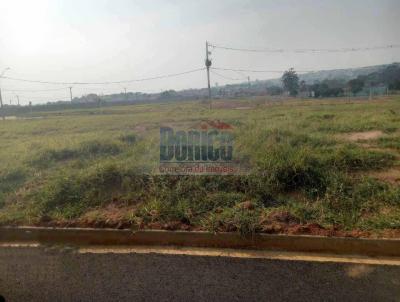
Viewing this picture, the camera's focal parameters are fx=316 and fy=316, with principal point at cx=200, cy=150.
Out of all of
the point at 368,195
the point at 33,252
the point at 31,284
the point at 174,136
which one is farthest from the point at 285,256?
the point at 174,136

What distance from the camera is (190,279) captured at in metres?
2.71

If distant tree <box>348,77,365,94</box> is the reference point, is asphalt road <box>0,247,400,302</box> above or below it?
below

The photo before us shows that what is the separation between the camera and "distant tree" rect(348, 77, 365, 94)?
124 ft

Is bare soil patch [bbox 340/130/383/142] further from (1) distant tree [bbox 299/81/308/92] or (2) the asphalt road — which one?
(1) distant tree [bbox 299/81/308/92]

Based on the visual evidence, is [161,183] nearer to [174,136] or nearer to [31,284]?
[31,284]

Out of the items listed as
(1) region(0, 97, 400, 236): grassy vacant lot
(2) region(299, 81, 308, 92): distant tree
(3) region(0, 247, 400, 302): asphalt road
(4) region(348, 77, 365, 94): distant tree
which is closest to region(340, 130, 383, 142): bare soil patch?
(1) region(0, 97, 400, 236): grassy vacant lot

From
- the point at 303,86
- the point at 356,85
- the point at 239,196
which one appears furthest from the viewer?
the point at 303,86

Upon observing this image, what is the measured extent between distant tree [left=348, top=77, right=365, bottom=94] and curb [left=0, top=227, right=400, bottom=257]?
3886 cm

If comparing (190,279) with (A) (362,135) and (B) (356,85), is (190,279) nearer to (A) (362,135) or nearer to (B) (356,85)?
Answer: (A) (362,135)

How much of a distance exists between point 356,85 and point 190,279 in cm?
4201

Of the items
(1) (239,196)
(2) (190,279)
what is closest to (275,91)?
(1) (239,196)

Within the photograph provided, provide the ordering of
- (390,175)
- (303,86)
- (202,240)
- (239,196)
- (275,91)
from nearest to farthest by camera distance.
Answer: (202,240) → (239,196) → (390,175) → (303,86) → (275,91)

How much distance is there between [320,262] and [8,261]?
10.2 ft

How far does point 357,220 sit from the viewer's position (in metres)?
3.45
